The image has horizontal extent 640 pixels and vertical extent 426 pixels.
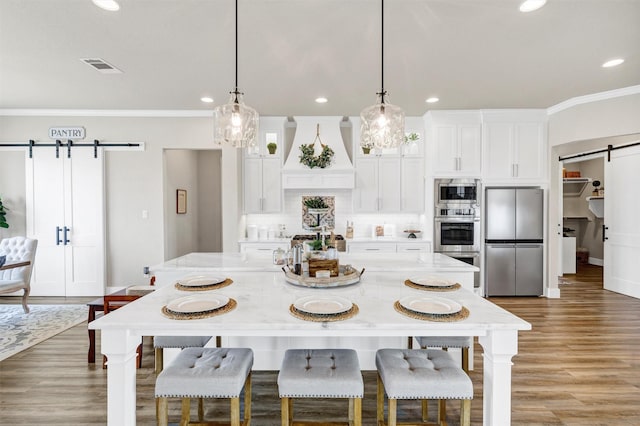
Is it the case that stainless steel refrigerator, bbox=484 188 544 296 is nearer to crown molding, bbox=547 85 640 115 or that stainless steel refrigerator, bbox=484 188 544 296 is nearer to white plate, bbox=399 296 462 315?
crown molding, bbox=547 85 640 115

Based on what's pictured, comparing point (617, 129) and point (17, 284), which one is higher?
point (617, 129)

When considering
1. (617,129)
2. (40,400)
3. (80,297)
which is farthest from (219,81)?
(617,129)

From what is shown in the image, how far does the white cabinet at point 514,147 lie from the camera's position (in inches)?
196

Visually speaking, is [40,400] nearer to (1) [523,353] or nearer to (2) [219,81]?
(2) [219,81]

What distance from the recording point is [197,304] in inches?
65.1

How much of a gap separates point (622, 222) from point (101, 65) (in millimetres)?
7471

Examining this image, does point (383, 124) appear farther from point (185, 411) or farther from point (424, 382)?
point (185, 411)

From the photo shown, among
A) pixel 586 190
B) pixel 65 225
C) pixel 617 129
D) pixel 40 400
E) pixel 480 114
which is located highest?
pixel 480 114

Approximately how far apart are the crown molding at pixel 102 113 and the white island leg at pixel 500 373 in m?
4.71

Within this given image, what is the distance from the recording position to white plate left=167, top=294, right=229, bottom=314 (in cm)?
156

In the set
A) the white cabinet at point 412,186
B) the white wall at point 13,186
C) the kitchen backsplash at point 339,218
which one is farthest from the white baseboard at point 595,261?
the white wall at point 13,186

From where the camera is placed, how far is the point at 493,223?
492 centimetres

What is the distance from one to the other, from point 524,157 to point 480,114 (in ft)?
3.11

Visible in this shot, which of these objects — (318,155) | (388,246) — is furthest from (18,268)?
(388,246)
